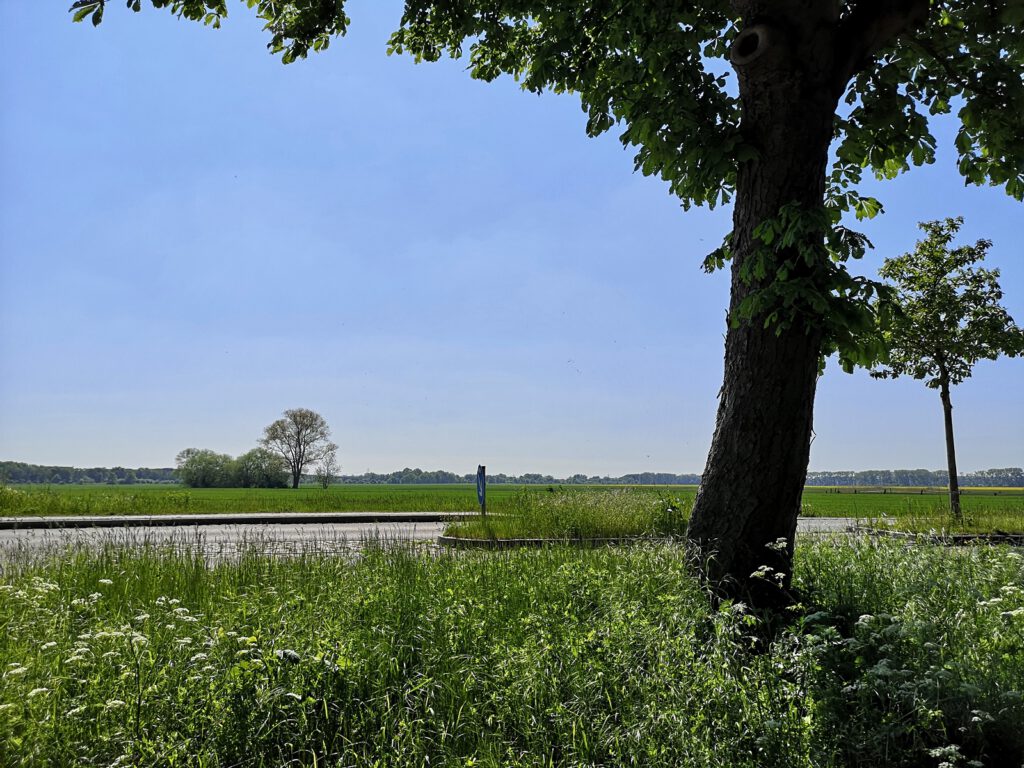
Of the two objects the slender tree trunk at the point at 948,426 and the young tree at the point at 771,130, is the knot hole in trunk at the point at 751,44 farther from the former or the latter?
the slender tree trunk at the point at 948,426

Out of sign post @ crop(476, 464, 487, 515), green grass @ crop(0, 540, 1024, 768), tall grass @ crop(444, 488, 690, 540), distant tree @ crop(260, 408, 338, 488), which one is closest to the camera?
green grass @ crop(0, 540, 1024, 768)

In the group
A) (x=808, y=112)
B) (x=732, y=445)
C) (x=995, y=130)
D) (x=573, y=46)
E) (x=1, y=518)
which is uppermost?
(x=573, y=46)

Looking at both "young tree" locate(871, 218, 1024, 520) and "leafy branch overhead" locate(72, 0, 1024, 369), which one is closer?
"leafy branch overhead" locate(72, 0, 1024, 369)

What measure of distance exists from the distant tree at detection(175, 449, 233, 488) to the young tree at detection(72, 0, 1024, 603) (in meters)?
82.2

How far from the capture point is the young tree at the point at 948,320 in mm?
15820

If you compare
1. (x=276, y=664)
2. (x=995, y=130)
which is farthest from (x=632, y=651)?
(x=995, y=130)

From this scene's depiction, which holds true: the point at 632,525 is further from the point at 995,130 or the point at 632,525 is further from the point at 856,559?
the point at 995,130

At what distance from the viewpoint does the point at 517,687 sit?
3285mm

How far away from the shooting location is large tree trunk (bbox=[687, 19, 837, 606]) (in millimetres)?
4988

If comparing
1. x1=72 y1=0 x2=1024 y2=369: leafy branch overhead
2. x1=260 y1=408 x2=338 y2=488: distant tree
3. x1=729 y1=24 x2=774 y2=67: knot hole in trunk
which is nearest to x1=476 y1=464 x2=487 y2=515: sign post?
x1=72 y1=0 x2=1024 y2=369: leafy branch overhead

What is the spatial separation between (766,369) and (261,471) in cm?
8239

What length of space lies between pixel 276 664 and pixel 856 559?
219 inches

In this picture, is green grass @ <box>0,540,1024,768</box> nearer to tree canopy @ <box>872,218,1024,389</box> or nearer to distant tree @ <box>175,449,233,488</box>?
tree canopy @ <box>872,218,1024,389</box>

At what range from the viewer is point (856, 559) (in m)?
6.23
